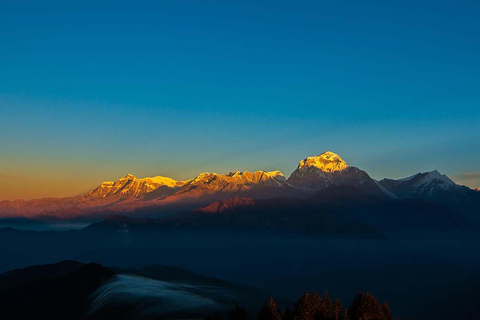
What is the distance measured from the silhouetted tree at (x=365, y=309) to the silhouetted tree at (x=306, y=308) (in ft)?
43.5

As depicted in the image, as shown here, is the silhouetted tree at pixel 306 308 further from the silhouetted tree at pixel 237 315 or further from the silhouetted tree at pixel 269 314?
the silhouetted tree at pixel 237 315

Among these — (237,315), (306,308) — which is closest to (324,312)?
(306,308)

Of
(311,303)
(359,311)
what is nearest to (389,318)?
(359,311)

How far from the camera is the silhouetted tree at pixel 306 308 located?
150 meters

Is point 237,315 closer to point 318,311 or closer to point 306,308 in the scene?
point 306,308

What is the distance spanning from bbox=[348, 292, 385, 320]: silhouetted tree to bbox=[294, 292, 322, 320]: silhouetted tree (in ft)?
43.5

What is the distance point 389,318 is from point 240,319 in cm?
5272

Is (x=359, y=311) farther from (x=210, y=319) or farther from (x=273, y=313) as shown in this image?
(x=210, y=319)

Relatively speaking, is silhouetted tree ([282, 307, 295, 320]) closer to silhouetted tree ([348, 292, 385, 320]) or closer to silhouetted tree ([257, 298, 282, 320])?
silhouetted tree ([257, 298, 282, 320])

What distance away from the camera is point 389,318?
167m

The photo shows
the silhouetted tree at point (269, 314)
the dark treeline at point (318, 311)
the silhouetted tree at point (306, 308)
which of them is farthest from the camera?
the silhouetted tree at point (269, 314)

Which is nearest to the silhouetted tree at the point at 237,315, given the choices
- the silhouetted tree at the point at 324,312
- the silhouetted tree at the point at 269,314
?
the silhouetted tree at the point at 269,314

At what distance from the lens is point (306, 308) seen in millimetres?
150625

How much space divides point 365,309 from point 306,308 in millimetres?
20770
